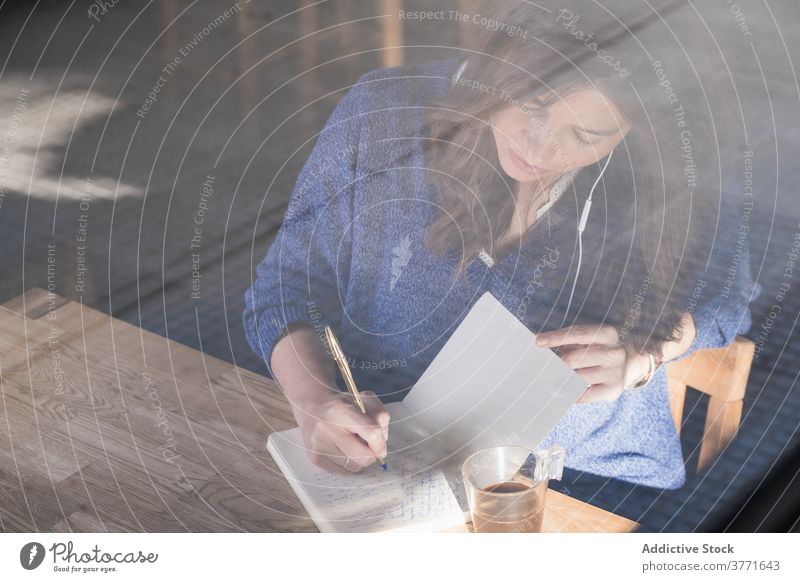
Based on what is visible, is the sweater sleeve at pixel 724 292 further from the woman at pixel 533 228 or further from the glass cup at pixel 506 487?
the glass cup at pixel 506 487

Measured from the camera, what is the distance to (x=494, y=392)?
0.59 m

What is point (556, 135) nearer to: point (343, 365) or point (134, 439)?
point (343, 365)

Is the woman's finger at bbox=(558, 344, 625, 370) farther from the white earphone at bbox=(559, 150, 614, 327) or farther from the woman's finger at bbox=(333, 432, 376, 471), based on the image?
the woman's finger at bbox=(333, 432, 376, 471)

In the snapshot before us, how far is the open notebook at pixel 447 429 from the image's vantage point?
0.55 m

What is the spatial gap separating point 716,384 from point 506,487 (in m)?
0.23

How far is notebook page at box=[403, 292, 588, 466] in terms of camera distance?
23.1 inches

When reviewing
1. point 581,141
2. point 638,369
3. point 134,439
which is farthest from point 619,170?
point 134,439

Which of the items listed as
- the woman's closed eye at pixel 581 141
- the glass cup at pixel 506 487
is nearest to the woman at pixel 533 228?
the woman's closed eye at pixel 581 141

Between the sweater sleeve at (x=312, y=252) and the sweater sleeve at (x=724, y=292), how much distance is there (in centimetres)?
25

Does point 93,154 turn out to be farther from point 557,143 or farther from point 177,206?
point 557,143

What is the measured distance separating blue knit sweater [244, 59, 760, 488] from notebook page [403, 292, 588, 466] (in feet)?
0.11

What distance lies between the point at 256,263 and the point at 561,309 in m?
0.22

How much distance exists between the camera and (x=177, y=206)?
2.45 feet

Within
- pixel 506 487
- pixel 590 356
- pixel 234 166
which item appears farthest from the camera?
pixel 234 166
